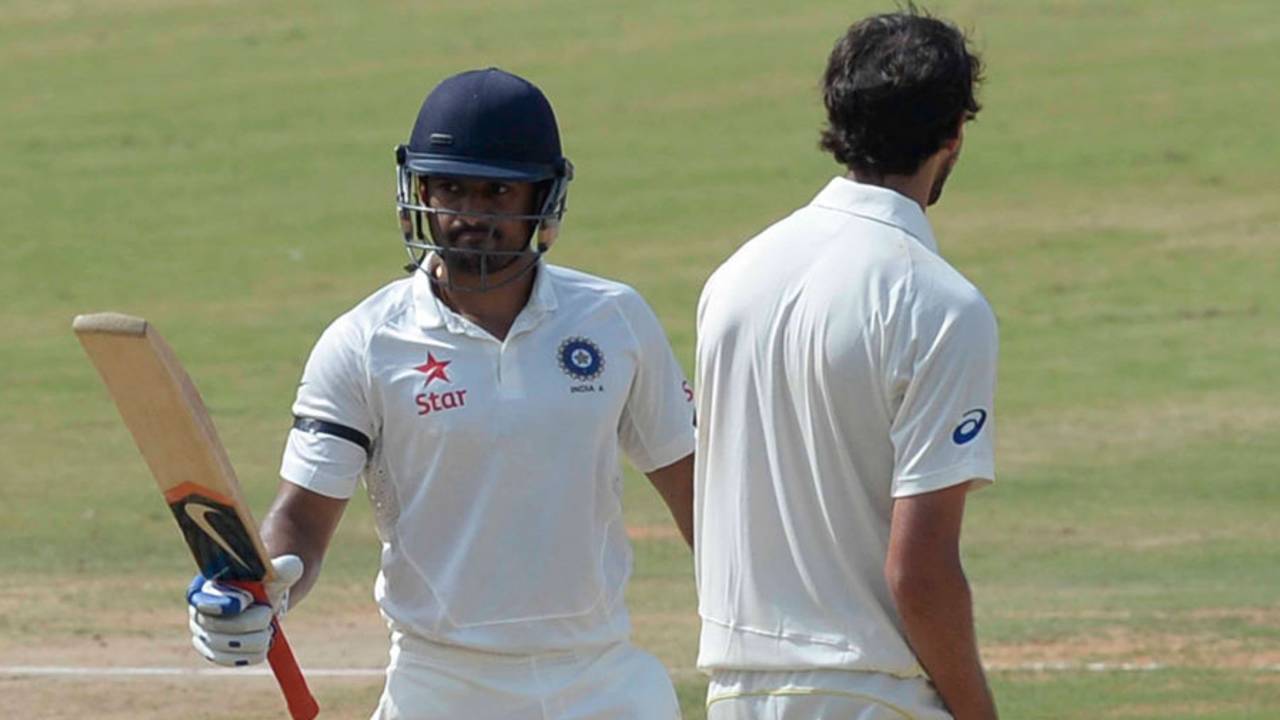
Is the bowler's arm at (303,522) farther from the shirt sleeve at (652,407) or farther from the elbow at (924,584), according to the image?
the elbow at (924,584)

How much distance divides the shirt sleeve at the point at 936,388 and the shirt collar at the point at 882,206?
194 millimetres

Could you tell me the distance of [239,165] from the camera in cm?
2820

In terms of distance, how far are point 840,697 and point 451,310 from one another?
131cm

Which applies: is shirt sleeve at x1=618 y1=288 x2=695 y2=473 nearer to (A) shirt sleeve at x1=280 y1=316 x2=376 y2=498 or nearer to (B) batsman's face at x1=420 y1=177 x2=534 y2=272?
(B) batsman's face at x1=420 y1=177 x2=534 y2=272

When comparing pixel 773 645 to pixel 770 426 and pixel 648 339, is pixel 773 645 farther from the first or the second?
pixel 648 339

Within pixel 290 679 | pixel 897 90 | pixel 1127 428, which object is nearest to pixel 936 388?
pixel 897 90

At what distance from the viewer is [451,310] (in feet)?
16.5

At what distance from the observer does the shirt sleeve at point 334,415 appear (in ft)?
16.0

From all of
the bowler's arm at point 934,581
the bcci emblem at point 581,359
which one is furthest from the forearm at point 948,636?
the bcci emblem at point 581,359

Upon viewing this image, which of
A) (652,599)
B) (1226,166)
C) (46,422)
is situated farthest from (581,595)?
(1226,166)

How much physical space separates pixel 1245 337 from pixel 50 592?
11063 mm

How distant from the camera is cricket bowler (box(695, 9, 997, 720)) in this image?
13.1 feet

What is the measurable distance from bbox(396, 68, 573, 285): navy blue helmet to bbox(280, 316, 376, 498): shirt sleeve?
0.25 meters

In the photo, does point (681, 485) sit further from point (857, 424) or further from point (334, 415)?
point (857, 424)
